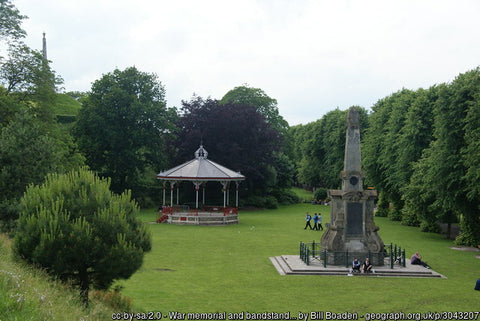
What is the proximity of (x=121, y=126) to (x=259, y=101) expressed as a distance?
2833cm

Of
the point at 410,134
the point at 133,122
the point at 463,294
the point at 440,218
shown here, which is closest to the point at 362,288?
the point at 463,294

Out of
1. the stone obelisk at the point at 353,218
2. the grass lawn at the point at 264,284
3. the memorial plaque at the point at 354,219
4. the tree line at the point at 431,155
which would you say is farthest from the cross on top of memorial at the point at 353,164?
the tree line at the point at 431,155

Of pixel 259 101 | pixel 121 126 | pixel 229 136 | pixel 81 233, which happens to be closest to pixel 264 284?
pixel 81 233

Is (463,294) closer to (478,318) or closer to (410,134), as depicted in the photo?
(478,318)

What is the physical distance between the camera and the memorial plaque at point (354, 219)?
74.3ft

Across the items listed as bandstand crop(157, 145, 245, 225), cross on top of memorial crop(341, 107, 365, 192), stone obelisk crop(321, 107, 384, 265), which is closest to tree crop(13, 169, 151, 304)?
stone obelisk crop(321, 107, 384, 265)

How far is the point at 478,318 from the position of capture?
583 inches

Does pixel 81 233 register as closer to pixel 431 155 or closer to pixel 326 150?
pixel 431 155

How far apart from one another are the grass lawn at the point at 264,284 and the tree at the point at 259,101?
4315cm

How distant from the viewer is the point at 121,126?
4862 cm

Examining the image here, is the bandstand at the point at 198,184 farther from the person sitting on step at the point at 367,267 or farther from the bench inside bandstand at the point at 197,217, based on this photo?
the person sitting on step at the point at 367,267

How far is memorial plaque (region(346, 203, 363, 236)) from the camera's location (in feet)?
74.3

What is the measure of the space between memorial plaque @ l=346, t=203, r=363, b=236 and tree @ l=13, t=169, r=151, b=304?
1210 centimetres

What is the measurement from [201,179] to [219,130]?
13703 millimetres
